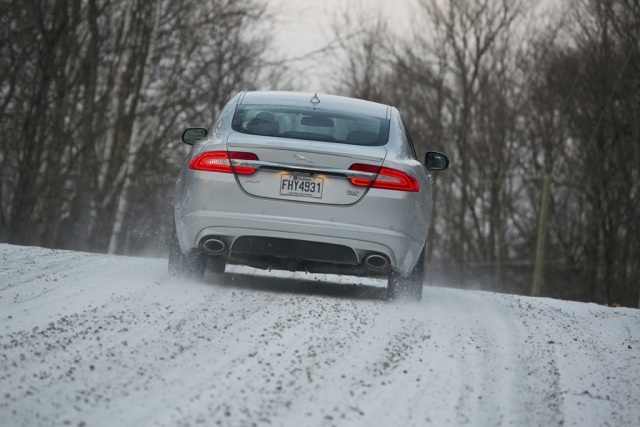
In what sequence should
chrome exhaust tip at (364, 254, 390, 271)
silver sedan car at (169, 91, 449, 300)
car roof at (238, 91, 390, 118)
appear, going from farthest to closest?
car roof at (238, 91, 390, 118), chrome exhaust tip at (364, 254, 390, 271), silver sedan car at (169, 91, 449, 300)

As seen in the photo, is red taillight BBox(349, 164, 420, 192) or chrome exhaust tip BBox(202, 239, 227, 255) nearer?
red taillight BBox(349, 164, 420, 192)

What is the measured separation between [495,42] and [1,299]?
140 feet

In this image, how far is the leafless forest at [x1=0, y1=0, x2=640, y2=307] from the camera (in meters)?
26.0

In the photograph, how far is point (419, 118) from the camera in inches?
2036

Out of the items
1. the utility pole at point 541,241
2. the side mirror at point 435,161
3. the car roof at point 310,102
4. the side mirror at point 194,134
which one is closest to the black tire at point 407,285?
the side mirror at point 435,161

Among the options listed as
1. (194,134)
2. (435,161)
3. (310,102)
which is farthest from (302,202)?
(435,161)

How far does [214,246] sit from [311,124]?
1267 millimetres

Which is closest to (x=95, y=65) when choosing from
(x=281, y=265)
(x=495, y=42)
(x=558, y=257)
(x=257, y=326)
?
(x=281, y=265)

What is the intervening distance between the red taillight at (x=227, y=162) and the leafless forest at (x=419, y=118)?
603 inches

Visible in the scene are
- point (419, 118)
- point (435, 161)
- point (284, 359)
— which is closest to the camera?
point (284, 359)

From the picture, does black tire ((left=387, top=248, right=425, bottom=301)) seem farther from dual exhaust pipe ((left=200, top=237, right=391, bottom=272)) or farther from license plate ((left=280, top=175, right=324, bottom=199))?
license plate ((left=280, top=175, right=324, bottom=199))

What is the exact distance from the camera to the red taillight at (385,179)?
8602 millimetres

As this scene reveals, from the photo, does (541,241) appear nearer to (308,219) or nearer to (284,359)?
(308,219)

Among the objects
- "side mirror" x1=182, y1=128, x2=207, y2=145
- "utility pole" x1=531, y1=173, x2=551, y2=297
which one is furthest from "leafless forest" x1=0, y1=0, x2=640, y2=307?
"side mirror" x1=182, y1=128, x2=207, y2=145
